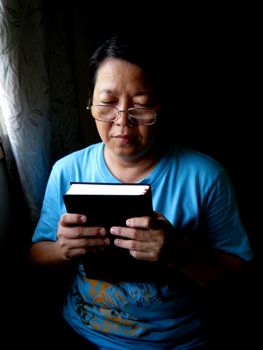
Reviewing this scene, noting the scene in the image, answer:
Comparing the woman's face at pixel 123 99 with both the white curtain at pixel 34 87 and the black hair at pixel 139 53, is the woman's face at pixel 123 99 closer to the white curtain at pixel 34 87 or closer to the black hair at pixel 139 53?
the black hair at pixel 139 53

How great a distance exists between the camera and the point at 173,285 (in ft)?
2.96

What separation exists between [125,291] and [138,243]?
0.24 metres

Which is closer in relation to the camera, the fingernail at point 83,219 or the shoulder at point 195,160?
the fingernail at point 83,219

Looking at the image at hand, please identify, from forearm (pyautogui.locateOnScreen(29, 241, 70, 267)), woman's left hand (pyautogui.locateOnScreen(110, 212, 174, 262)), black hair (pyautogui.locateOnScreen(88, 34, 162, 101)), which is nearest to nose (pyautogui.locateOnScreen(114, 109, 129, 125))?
black hair (pyautogui.locateOnScreen(88, 34, 162, 101))

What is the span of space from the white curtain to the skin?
0.26 m

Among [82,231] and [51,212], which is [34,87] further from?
[82,231]

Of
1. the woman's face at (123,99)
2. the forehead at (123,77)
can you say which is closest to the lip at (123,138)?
the woman's face at (123,99)

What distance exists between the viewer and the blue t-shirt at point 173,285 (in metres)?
0.88

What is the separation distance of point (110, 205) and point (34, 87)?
0.56 metres

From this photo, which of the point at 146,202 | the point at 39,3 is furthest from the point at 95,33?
the point at 146,202

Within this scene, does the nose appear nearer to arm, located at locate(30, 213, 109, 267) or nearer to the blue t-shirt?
the blue t-shirt

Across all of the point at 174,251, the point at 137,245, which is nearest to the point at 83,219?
the point at 137,245

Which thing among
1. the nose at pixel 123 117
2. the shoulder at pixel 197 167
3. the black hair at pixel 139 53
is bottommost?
the shoulder at pixel 197 167

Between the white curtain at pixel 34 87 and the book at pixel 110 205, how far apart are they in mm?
369
